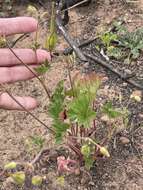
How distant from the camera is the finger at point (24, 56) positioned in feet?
7.08

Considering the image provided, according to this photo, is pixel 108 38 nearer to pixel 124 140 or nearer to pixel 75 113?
pixel 124 140

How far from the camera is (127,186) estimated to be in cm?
204

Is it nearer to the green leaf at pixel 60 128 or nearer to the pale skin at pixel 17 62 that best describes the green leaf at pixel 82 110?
the green leaf at pixel 60 128

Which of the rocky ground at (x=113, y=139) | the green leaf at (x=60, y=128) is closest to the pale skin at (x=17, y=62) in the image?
the rocky ground at (x=113, y=139)

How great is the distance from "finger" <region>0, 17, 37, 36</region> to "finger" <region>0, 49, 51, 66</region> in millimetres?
102

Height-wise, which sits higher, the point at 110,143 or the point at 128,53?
the point at 128,53

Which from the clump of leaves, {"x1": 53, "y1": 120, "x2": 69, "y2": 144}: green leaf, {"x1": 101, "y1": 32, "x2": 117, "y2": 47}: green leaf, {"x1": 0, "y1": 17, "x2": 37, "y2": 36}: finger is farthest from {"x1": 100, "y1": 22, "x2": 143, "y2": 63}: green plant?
{"x1": 53, "y1": 120, "x2": 69, "y2": 144}: green leaf

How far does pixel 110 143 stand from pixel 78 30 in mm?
865

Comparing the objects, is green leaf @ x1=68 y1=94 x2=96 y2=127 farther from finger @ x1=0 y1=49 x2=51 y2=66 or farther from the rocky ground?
finger @ x1=0 y1=49 x2=51 y2=66

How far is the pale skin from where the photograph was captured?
2090 mm

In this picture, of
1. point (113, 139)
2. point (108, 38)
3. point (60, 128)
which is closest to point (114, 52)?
point (108, 38)

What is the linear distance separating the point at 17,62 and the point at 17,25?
178mm

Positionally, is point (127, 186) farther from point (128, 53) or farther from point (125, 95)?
point (128, 53)

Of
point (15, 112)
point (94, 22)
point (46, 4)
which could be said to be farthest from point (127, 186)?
point (46, 4)
